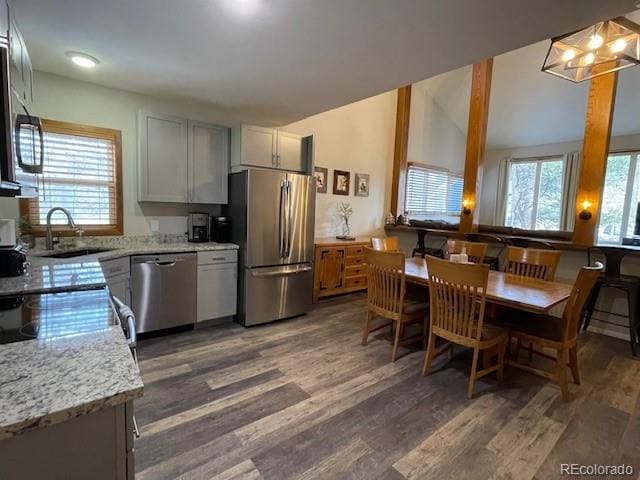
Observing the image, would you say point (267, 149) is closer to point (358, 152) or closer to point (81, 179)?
point (81, 179)

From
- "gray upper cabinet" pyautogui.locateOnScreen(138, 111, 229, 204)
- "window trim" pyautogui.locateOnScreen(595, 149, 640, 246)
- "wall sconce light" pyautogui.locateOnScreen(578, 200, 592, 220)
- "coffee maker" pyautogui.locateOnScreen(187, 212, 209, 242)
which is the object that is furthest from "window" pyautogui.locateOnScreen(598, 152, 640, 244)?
"coffee maker" pyautogui.locateOnScreen(187, 212, 209, 242)

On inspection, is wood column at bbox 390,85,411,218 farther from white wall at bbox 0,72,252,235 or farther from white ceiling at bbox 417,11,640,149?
white wall at bbox 0,72,252,235

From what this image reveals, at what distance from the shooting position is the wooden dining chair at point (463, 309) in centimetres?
224

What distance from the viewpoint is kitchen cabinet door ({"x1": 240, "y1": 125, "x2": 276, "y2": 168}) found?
359 cm

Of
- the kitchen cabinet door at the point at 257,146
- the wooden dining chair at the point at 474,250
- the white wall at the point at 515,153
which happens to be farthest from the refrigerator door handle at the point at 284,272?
the white wall at the point at 515,153

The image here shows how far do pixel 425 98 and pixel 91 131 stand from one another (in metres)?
5.92

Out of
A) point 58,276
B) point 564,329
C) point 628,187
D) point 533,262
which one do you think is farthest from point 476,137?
point 58,276

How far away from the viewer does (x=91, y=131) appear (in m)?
3.09

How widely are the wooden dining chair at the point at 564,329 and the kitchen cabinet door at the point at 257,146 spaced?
2.98 metres

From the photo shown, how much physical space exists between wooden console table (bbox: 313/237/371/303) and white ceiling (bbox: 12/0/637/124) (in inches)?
86.7

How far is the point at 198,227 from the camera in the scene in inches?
144

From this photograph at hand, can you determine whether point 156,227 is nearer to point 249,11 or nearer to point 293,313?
point 293,313

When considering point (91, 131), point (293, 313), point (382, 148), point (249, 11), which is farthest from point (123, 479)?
point (382, 148)

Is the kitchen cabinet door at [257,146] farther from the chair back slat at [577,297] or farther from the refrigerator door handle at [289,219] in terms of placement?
the chair back slat at [577,297]
